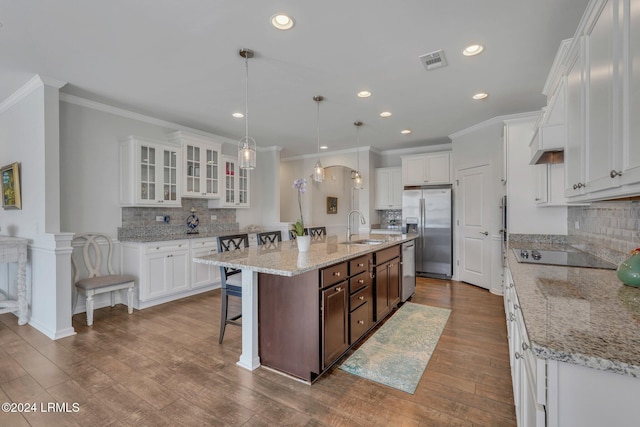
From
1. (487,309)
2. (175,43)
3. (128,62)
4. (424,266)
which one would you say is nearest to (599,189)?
(487,309)

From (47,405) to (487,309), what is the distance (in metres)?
4.26

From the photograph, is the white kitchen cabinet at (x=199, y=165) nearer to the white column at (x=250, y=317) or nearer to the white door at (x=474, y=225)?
the white column at (x=250, y=317)

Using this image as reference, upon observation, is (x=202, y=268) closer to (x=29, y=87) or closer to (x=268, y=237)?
(x=268, y=237)

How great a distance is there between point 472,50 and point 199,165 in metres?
3.97

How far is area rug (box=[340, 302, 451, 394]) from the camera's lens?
2.23m

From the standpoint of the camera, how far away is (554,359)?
32.4 inches

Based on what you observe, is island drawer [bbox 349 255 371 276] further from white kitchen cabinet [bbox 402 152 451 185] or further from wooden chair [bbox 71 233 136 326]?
white kitchen cabinet [bbox 402 152 451 185]

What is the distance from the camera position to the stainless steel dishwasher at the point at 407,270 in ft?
12.7

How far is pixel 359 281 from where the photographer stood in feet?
8.90

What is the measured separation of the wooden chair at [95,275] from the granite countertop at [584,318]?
396cm

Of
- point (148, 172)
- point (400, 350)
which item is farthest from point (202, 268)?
point (400, 350)

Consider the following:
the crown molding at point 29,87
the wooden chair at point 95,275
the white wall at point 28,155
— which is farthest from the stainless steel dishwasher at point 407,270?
the crown molding at point 29,87

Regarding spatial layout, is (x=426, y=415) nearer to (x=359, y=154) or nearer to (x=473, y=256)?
(x=473, y=256)

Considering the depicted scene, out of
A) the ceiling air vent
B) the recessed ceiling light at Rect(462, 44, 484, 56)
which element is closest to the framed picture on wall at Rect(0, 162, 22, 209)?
the ceiling air vent
